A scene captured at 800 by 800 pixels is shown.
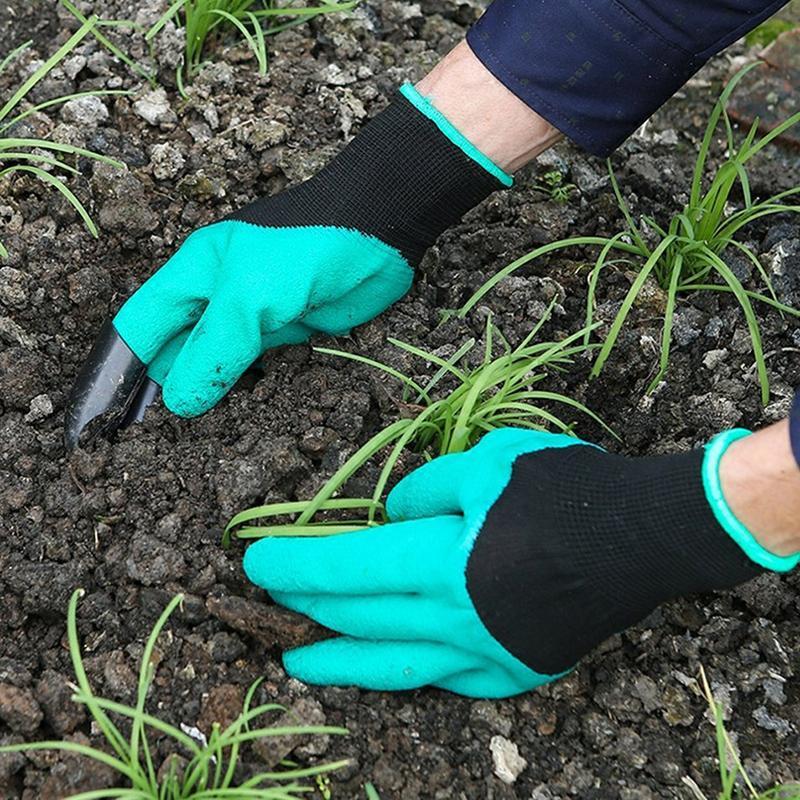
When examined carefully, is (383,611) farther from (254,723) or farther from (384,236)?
(384,236)

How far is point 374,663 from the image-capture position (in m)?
1.76

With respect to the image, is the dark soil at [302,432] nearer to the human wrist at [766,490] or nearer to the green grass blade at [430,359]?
the green grass blade at [430,359]

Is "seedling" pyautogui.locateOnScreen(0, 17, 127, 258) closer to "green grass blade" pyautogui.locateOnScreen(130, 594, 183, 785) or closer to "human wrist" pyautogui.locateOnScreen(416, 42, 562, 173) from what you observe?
"human wrist" pyautogui.locateOnScreen(416, 42, 562, 173)

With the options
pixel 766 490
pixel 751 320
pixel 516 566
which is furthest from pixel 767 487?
pixel 751 320

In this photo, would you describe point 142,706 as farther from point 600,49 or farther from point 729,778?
point 600,49

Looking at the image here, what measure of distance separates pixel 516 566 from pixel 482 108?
890 mm

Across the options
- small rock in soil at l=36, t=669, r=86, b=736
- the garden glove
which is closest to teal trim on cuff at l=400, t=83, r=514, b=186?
the garden glove

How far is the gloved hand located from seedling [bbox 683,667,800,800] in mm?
202

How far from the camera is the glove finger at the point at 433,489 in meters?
1.79

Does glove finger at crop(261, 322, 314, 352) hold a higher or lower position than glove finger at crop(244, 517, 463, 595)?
higher

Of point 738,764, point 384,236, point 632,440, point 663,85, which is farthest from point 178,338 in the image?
point 738,764

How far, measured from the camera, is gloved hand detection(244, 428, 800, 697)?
5.41ft

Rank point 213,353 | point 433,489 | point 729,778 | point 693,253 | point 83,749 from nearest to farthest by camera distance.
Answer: point 83,749 < point 729,778 < point 433,489 < point 213,353 < point 693,253

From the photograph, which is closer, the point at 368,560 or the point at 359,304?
the point at 368,560
